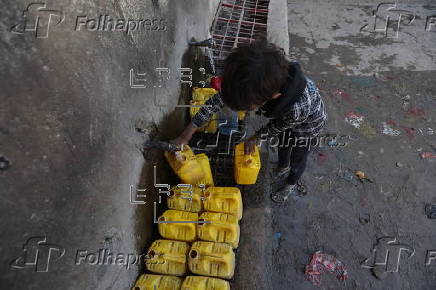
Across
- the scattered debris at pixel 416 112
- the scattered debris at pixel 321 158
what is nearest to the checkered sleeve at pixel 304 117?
the scattered debris at pixel 321 158

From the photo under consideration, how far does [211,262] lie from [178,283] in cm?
29

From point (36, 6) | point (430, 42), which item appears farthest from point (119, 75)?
point (430, 42)

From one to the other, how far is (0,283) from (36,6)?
120cm

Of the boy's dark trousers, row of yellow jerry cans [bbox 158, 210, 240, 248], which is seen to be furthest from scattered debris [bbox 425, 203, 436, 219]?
row of yellow jerry cans [bbox 158, 210, 240, 248]

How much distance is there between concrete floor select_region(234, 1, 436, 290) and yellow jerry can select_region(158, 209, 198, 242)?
1.62ft

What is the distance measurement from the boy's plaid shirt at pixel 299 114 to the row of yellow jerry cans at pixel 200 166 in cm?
27

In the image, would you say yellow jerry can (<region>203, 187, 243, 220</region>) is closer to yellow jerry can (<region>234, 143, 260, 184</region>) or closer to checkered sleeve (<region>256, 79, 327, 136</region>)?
yellow jerry can (<region>234, 143, 260, 184</region>)

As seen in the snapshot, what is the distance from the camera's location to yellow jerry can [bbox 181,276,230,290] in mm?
2021

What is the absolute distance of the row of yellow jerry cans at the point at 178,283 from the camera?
2.04 metres

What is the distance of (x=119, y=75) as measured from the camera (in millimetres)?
1976

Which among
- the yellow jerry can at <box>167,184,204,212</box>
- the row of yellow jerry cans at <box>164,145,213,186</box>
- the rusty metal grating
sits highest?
the rusty metal grating

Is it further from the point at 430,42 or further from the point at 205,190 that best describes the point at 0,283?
the point at 430,42

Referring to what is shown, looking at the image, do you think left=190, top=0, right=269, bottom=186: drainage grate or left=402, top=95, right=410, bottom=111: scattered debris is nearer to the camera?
left=190, top=0, right=269, bottom=186: drainage grate

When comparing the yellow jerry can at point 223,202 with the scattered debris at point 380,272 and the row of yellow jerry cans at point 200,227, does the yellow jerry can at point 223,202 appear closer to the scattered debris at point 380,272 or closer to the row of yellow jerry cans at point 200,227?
the row of yellow jerry cans at point 200,227
